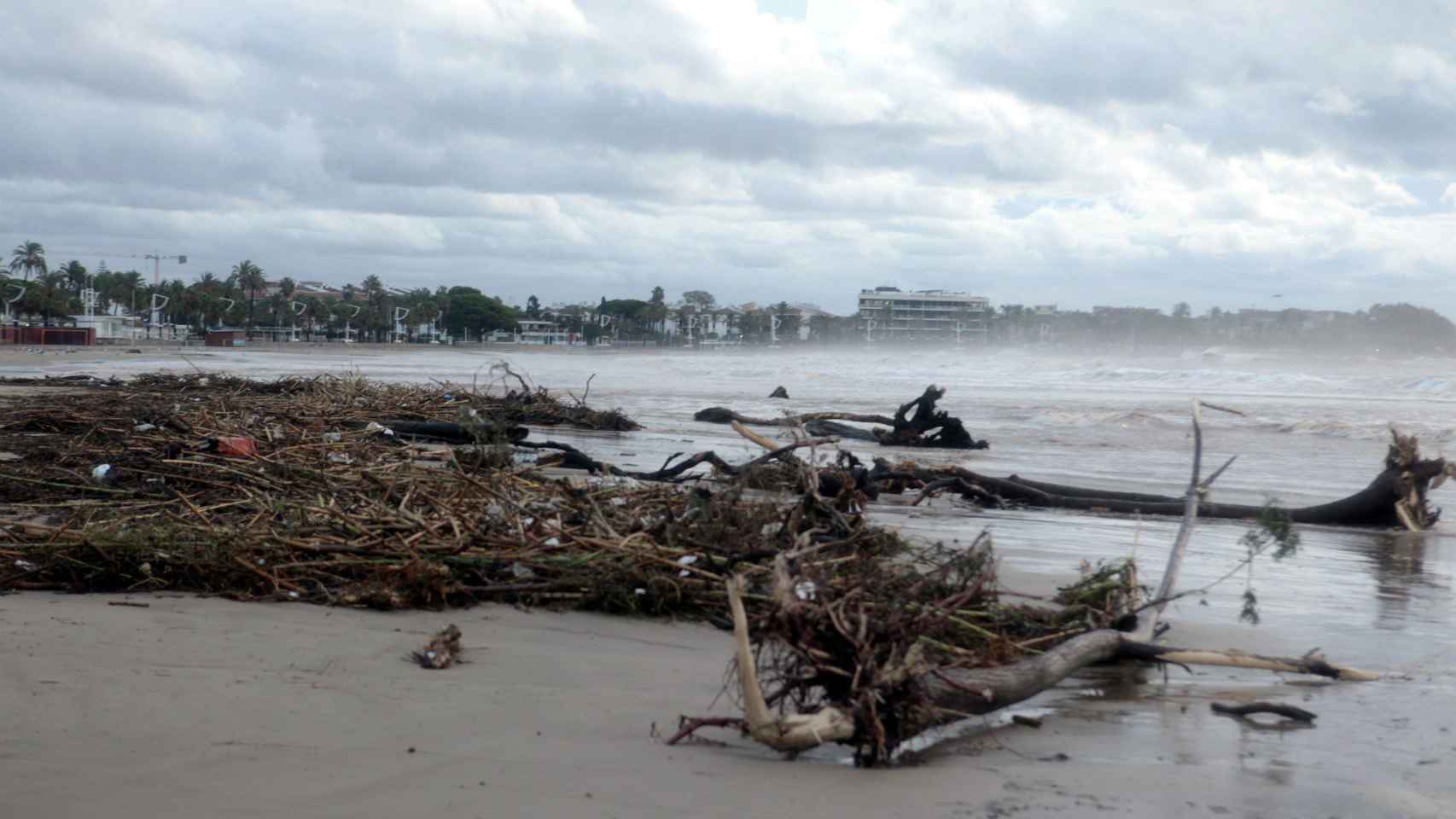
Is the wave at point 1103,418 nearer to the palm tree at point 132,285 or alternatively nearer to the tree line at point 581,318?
the tree line at point 581,318

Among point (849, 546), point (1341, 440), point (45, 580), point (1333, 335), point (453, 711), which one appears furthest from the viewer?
point (1333, 335)

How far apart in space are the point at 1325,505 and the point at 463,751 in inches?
340

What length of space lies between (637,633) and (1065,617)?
1.79 m

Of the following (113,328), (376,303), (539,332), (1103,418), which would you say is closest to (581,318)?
(539,332)

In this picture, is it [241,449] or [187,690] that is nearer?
[187,690]

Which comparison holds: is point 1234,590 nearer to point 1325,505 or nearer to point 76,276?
point 1325,505

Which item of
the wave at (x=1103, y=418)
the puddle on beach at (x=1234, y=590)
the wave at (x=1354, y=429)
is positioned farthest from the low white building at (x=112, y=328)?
the puddle on beach at (x=1234, y=590)

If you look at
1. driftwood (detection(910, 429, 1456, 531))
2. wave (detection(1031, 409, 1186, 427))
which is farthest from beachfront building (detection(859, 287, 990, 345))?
driftwood (detection(910, 429, 1456, 531))

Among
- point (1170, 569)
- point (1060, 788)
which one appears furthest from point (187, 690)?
point (1170, 569)

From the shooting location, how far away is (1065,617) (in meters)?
4.92

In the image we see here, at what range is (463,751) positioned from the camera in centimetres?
348

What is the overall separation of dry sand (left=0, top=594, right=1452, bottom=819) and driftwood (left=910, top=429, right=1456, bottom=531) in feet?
18.6

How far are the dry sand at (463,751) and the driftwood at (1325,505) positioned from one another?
5663mm

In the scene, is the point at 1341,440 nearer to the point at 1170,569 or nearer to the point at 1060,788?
the point at 1170,569
